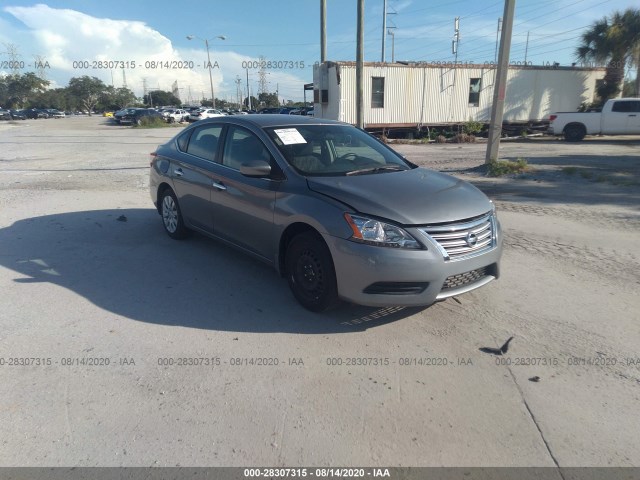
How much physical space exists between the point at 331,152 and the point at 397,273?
173 cm

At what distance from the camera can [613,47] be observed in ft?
89.5

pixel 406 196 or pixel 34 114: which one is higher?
pixel 406 196

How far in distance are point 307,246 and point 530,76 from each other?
85.8 ft

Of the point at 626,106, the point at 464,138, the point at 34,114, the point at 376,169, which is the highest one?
the point at 626,106

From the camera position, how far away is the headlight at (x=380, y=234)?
3.44 metres

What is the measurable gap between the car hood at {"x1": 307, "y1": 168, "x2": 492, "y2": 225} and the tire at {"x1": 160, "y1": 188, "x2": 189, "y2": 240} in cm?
255

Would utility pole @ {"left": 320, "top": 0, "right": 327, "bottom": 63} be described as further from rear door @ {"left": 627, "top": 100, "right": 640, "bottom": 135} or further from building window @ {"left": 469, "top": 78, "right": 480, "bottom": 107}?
rear door @ {"left": 627, "top": 100, "right": 640, "bottom": 135}

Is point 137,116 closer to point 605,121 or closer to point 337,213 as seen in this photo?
point 605,121

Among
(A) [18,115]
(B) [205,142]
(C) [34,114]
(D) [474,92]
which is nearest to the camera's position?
(B) [205,142]

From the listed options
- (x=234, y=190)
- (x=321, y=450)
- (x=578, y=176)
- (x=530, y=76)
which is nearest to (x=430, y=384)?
(x=321, y=450)

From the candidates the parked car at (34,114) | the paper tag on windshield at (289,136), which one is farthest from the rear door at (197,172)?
the parked car at (34,114)

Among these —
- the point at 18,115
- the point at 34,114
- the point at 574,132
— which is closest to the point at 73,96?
the point at 34,114

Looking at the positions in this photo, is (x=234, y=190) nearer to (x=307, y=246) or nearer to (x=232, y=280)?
(x=232, y=280)

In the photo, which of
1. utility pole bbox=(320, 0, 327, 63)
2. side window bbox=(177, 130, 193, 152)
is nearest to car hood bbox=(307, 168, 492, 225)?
side window bbox=(177, 130, 193, 152)
